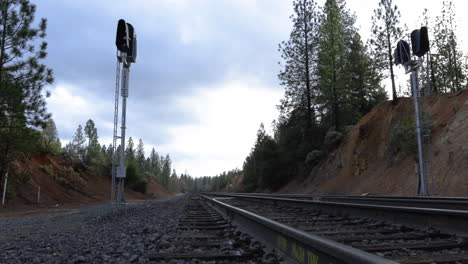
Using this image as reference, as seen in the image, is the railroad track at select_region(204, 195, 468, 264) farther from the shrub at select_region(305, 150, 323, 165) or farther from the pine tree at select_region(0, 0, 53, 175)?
the shrub at select_region(305, 150, 323, 165)

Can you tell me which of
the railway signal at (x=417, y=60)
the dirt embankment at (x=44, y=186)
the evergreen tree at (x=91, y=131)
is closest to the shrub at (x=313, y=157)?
the railway signal at (x=417, y=60)

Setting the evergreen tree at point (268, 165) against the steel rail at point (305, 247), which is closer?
the steel rail at point (305, 247)

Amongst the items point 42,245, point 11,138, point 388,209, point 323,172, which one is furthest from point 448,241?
point 323,172

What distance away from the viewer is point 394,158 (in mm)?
22938

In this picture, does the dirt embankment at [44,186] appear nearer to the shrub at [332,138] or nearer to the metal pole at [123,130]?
the metal pole at [123,130]

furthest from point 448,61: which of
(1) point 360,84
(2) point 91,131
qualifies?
(2) point 91,131

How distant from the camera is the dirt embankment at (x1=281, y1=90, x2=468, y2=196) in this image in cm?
1758

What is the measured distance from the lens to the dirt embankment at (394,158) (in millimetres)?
17578

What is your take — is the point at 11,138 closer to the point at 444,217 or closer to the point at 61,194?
the point at 61,194

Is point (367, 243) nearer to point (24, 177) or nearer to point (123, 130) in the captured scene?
point (123, 130)

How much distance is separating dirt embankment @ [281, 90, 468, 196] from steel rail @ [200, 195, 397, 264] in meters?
14.8

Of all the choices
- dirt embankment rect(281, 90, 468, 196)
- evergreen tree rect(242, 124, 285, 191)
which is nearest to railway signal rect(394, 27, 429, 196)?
dirt embankment rect(281, 90, 468, 196)

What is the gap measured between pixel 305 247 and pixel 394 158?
22722 mm

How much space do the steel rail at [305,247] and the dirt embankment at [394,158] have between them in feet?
48.4
